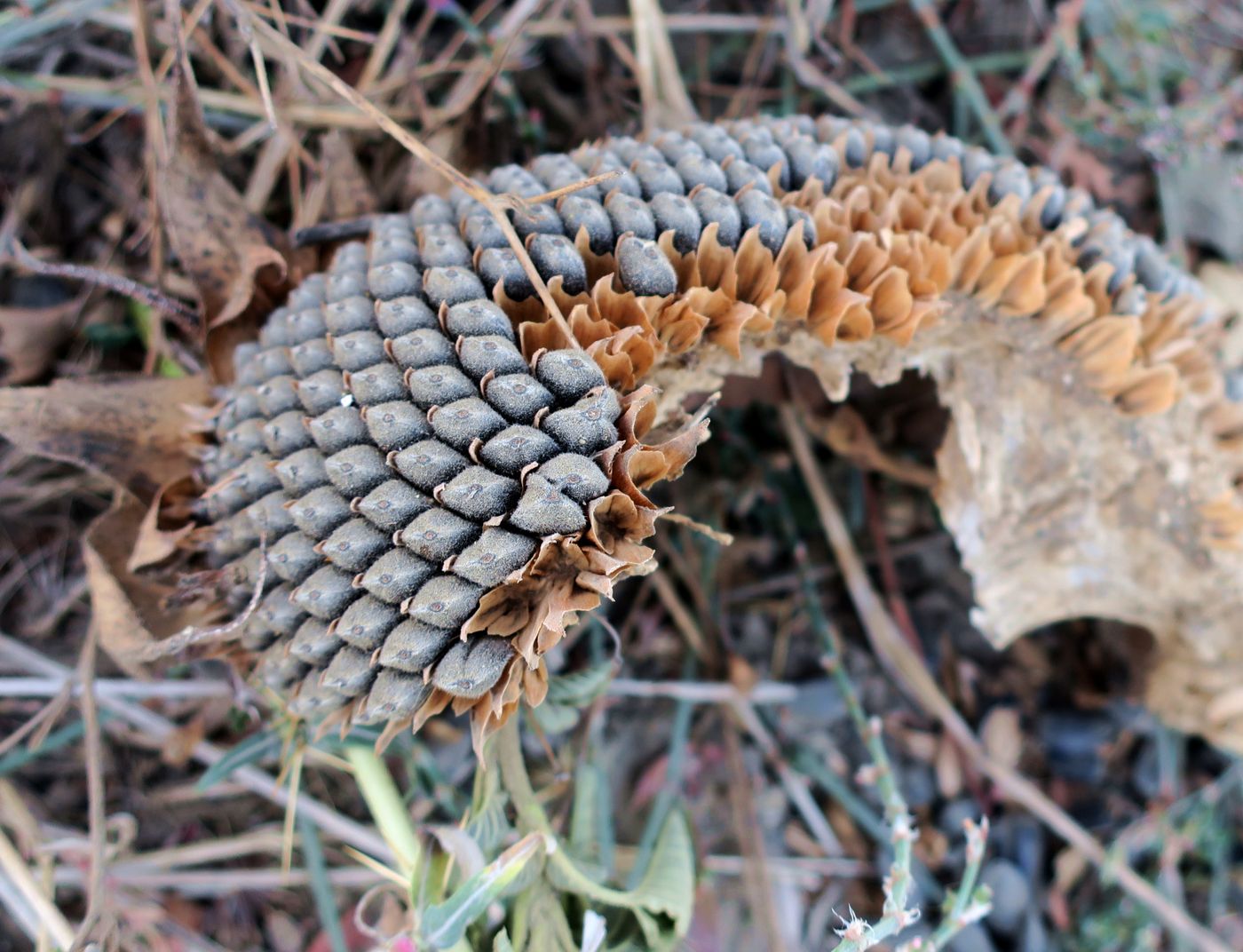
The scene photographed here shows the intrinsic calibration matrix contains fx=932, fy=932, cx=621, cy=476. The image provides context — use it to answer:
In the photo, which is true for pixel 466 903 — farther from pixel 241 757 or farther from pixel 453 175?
pixel 453 175

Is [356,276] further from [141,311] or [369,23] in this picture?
[369,23]

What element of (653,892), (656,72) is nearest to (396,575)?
(653,892)

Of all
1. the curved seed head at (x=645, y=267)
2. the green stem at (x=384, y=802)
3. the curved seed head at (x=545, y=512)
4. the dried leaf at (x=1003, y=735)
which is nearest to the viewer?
the curved seed head at (x=545, y=512)

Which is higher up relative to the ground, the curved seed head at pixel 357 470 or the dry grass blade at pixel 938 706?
the curved seed head at pixel 357 470

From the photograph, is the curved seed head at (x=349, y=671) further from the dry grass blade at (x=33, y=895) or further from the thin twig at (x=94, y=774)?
the dry grass blade at (x=33, y=895)

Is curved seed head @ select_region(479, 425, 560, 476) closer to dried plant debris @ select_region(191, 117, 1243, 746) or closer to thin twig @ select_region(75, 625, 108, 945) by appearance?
dried plant debris @ select_region(191, 117, 1243, 746)

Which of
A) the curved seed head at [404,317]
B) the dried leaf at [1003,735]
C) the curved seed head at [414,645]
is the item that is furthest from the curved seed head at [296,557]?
the dried leaf at [1003,735]

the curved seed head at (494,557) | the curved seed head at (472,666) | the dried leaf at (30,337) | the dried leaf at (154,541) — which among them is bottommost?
the dried leaf at (30,337)
